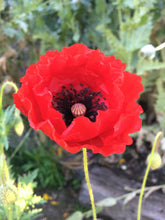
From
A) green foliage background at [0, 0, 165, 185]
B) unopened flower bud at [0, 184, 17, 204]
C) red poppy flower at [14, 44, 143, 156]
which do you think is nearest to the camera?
red poppy flower at [14, 44, 143, 156]

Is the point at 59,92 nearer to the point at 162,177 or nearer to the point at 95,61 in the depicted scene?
the point at 95,61

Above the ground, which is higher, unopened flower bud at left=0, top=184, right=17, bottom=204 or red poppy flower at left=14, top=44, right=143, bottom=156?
red poppy flower at left=14, top=44, right=143, bottom=156

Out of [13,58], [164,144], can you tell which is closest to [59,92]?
[164,144]

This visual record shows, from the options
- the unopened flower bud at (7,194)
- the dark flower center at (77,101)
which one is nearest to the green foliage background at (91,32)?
the dark flower center at (77,101)

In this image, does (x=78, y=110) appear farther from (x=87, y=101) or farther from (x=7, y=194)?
(x=7, y=194)

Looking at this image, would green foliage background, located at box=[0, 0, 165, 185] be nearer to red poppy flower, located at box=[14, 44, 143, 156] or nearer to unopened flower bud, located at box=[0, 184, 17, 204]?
red poppy flower, located at box=[14, 44, 143, 156]

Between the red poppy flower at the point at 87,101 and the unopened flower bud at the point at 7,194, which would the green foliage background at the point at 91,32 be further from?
the unopened flower bud at the point at 7,194

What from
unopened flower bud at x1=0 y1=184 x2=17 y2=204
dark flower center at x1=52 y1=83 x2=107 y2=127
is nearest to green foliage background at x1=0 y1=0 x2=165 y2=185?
dark flower center at x1=52 y1=83 x2=107 y2=127
